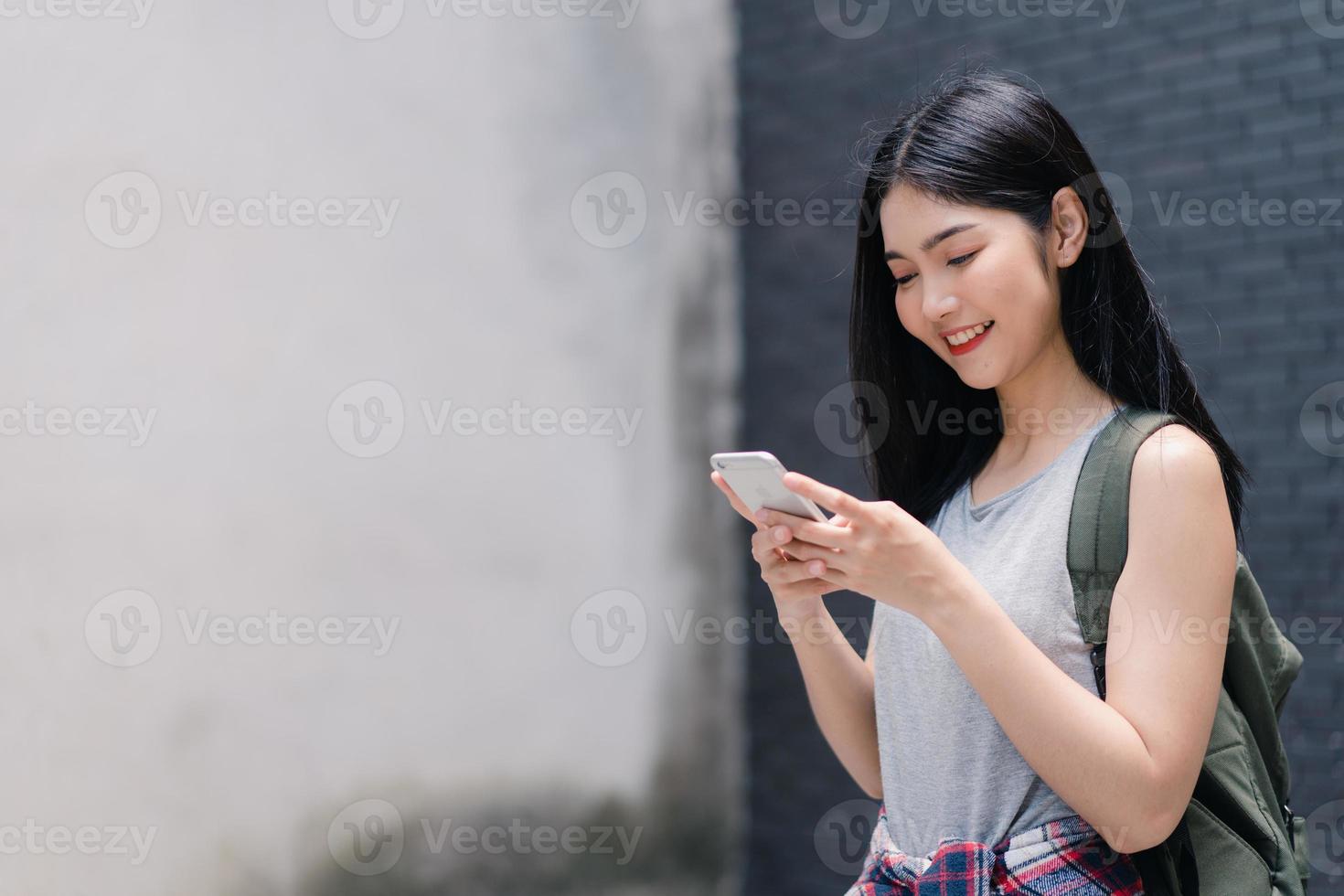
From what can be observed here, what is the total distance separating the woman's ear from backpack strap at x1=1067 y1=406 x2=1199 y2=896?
0.23m

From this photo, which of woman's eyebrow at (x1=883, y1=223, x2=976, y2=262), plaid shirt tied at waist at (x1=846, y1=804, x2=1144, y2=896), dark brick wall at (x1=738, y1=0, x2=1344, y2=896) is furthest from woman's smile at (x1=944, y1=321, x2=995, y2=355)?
dark brick wall at (x1=738, y1=0, x2=1344, y2=896)

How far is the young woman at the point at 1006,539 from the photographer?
1182mm

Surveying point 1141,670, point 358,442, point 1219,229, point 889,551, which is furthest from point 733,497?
point 1219,229

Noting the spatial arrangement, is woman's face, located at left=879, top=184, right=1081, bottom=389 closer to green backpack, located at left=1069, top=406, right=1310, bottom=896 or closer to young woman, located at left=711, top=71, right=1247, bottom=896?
young woman, located at left=711, top=71, right=1247, bottom=896

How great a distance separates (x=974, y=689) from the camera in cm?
133

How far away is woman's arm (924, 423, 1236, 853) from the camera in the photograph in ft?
3.82

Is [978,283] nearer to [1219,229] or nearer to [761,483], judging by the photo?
[761,483]

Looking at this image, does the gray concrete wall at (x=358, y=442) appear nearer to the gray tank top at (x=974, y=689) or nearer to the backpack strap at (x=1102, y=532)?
the gray tank top at (x=974, y=689)

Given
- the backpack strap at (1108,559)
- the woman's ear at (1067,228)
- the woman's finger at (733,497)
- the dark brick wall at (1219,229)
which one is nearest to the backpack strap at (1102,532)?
the backpack strap at (1108,559)

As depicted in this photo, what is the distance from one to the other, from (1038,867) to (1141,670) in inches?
9.3

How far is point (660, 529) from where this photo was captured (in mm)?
3430

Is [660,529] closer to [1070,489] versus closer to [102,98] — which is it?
[102,98]

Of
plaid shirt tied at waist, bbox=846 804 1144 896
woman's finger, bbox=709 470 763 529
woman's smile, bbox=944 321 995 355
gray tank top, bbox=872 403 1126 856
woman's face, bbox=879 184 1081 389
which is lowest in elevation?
plaid shirt tied at waist, bbox=846 804 1144 896

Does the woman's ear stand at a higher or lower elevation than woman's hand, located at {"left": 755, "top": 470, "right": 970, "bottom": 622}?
higher
